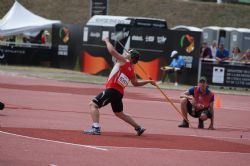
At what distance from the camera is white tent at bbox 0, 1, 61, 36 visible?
42.9m

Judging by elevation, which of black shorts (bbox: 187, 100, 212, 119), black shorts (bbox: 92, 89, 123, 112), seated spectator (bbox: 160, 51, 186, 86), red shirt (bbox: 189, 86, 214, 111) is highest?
black shorts (bbox: 92, 89, 123, 112)

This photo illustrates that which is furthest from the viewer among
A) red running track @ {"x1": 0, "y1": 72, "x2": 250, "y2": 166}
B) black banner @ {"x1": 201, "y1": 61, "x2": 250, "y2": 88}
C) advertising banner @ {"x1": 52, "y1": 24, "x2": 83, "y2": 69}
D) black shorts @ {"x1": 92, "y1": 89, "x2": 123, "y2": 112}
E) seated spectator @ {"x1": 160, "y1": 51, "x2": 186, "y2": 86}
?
advertising banner @ {"x1": 52, "y1": 24, "x2": 83, "y2": 69}

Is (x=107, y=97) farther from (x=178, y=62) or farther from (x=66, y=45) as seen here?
(x=66, y=45)

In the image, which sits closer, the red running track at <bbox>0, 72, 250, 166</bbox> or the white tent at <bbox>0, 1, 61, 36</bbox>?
the red running track at <bbox>0, 72, 250, 166</bbox>

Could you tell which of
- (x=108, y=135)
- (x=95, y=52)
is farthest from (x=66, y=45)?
(x=108, y=135)

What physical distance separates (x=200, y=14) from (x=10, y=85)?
3556 cm

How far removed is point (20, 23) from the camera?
43719 millimetres

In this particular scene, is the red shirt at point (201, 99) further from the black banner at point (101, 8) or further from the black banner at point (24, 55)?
the black banner at point (101, 8)

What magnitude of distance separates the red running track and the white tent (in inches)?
664

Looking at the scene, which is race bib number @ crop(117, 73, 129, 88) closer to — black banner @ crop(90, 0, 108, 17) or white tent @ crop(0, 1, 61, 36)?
black banner @ crop(90, 0, 108, 17)

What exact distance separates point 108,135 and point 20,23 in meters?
28.9

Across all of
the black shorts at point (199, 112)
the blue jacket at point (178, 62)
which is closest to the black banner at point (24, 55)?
the blue jacket at point (178, 62)

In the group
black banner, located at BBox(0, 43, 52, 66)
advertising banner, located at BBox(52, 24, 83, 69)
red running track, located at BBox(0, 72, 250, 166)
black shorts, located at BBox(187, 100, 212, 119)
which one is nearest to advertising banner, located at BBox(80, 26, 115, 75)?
advertising banner, located at BBox(52, 24, 83, 69)

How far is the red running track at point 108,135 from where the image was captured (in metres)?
12.5
